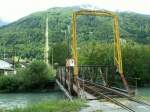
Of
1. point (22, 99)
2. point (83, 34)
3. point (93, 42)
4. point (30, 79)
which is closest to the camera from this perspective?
point (22, 99)

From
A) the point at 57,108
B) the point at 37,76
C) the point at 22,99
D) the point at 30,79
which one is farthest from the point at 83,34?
the point at 57,108

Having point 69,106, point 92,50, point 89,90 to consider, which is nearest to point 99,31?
point 92,50

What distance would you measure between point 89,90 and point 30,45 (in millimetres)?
117025

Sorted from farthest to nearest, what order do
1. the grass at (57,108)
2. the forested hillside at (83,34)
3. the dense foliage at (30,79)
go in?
1. the forested hillside at (83,34)
2. the dense foliage at (30,79)
3. the grass at (57,108)

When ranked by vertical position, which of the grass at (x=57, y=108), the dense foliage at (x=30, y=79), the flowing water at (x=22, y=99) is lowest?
the flowing water at (x=22, y=99)

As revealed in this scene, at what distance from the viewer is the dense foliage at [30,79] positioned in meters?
61.7

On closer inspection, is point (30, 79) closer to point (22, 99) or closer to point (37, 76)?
point (37, 76)

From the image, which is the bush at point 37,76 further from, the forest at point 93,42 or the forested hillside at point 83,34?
the forested hillside at point 83,34

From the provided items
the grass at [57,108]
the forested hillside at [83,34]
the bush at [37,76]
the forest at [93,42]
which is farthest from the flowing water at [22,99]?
the forested hillside at [83,34]

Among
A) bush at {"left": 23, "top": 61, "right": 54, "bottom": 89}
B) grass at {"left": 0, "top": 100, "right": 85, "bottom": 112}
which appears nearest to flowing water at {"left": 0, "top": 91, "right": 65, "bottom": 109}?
bush at {"left": 23, "top": 61, "right": 54, "bottom": 89}

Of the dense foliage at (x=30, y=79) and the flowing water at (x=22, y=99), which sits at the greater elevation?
the dense foliage at (x=30, y=79)

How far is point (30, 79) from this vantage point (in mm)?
62781

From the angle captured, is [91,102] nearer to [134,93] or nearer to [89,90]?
[134,93]

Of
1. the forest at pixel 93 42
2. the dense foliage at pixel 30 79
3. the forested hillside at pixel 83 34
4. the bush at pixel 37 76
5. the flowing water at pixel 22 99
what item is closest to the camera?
the flowing water at pixel 22 99
